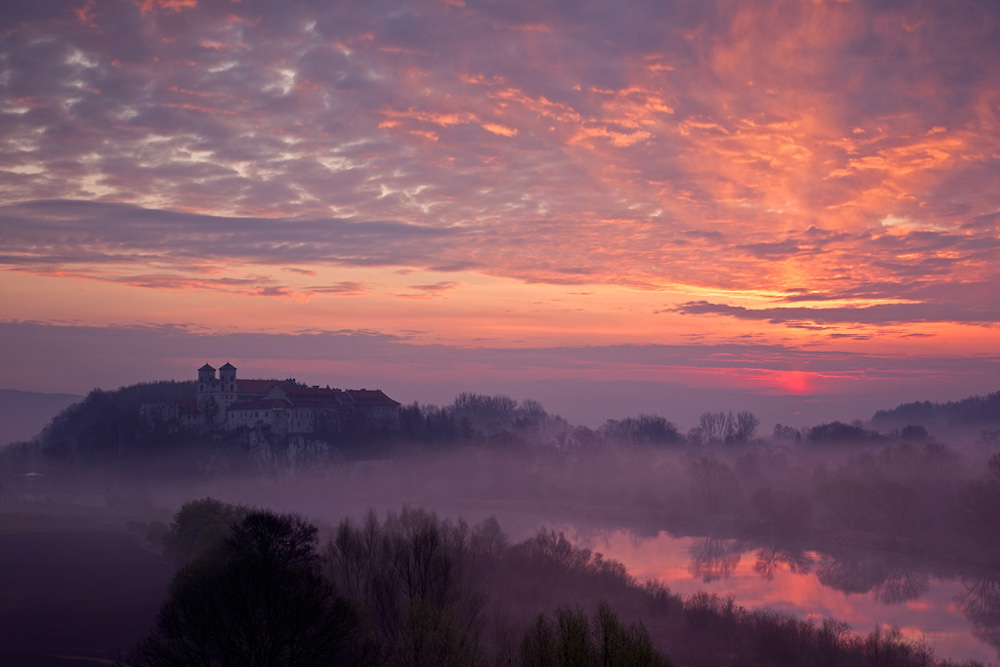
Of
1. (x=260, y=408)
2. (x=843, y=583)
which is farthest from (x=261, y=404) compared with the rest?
(x=843, y=583)

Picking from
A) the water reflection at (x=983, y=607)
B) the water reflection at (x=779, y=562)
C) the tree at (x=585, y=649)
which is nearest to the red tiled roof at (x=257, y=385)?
the water reflection at (x=779, y=562)

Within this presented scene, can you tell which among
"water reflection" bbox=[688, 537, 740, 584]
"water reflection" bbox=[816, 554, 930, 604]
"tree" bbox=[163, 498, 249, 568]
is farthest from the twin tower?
"water reflection" bbox=[816, 554, 930, 604]

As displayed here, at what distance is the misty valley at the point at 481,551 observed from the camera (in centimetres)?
1833

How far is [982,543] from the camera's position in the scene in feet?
137

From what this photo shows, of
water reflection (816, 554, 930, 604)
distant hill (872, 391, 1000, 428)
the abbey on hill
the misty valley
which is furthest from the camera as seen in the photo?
distant hill (872, 391, 1000, 428)

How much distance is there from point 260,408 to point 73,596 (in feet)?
169

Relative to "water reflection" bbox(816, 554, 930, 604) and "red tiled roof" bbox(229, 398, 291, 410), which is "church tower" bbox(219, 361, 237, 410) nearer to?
"red tiled roof" bbox(229, 398, 291, 410)

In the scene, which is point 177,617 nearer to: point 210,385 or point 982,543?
point 982,543

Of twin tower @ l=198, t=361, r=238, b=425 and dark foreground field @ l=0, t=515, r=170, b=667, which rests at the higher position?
twin tower @ l=198, t=361, r=238, b=425

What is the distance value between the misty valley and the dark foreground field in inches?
6.0

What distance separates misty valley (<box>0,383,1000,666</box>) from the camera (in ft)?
60.1

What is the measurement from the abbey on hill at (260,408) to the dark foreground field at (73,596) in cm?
3219

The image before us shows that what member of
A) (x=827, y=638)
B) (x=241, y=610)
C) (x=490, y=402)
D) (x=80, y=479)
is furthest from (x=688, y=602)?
(x=490, y=402)

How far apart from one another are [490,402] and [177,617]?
13567 cm
